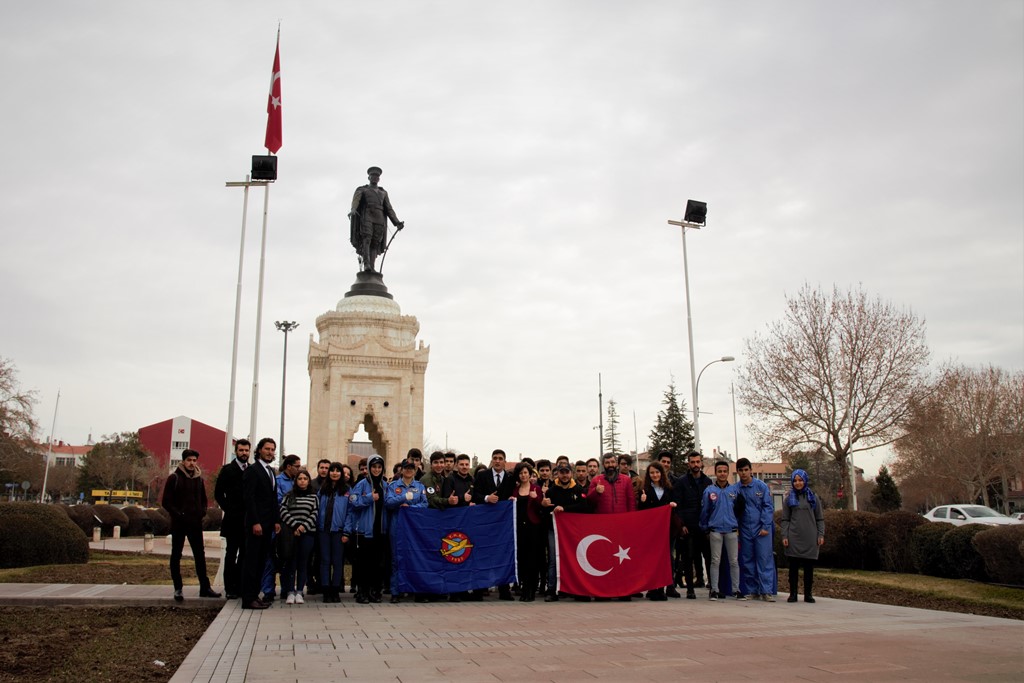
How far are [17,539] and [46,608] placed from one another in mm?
6755

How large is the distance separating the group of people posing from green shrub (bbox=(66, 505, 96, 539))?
72.0ft

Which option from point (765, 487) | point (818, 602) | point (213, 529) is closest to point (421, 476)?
point (765, 487)

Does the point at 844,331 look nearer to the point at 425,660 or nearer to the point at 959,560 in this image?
the point at 959,560

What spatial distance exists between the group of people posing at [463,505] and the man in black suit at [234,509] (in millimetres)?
17

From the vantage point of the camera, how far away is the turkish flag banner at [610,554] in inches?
456

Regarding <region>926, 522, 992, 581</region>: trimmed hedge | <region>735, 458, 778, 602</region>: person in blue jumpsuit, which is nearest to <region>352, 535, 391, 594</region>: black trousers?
<region>735, 458, 778, 602</region>: person in blue jumpsuit

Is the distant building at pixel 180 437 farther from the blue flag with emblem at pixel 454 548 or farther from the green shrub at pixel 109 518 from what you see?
the blue flag with emblem at pixel 454 548

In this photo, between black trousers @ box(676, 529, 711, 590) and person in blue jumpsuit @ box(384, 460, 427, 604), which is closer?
person in blue jumpsuit @ box(384, 460, 427, 604)

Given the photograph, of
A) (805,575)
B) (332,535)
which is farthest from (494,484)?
(805,575)

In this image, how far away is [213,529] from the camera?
3631cm

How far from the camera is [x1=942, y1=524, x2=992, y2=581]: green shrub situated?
1589cm

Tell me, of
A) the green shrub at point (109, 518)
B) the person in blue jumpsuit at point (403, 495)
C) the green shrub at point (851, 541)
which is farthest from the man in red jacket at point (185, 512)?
the green shrub at point (109, 518)

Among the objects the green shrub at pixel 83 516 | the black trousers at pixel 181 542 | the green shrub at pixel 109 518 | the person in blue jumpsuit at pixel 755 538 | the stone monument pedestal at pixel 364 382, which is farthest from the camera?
the green shrub at pixel 109 518

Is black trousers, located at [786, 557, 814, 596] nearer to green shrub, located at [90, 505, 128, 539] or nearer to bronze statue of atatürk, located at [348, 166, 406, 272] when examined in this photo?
bronze statue of atatürk, located at [348, 166, 406, 272]
